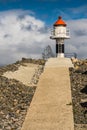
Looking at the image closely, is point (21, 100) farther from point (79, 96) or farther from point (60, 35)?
point (60, 35)

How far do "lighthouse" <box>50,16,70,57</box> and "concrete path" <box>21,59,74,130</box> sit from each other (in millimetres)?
16956

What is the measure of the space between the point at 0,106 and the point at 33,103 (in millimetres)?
1734

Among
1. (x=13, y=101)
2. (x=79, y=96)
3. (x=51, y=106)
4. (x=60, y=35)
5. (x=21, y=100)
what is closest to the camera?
(x=51, y=106)

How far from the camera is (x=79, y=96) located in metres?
26.2

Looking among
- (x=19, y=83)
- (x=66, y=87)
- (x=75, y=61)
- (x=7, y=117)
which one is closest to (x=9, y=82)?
(x=19, y=83)

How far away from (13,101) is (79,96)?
391 centimetres

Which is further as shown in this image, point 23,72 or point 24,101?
point 23,72

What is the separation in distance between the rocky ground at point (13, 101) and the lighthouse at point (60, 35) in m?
16.3

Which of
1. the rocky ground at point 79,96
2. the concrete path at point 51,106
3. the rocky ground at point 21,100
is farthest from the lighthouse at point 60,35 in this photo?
the concrete path at point 51,106

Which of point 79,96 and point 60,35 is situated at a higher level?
point 60,35

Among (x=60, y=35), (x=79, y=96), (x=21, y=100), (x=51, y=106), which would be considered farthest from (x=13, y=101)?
(x=60, y=35)

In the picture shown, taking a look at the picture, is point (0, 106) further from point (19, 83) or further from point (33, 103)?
point (19, 83)

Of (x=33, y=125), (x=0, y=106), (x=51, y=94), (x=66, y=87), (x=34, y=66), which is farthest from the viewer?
(x=34, y=66)

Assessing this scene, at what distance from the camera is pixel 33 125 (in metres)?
19.8
